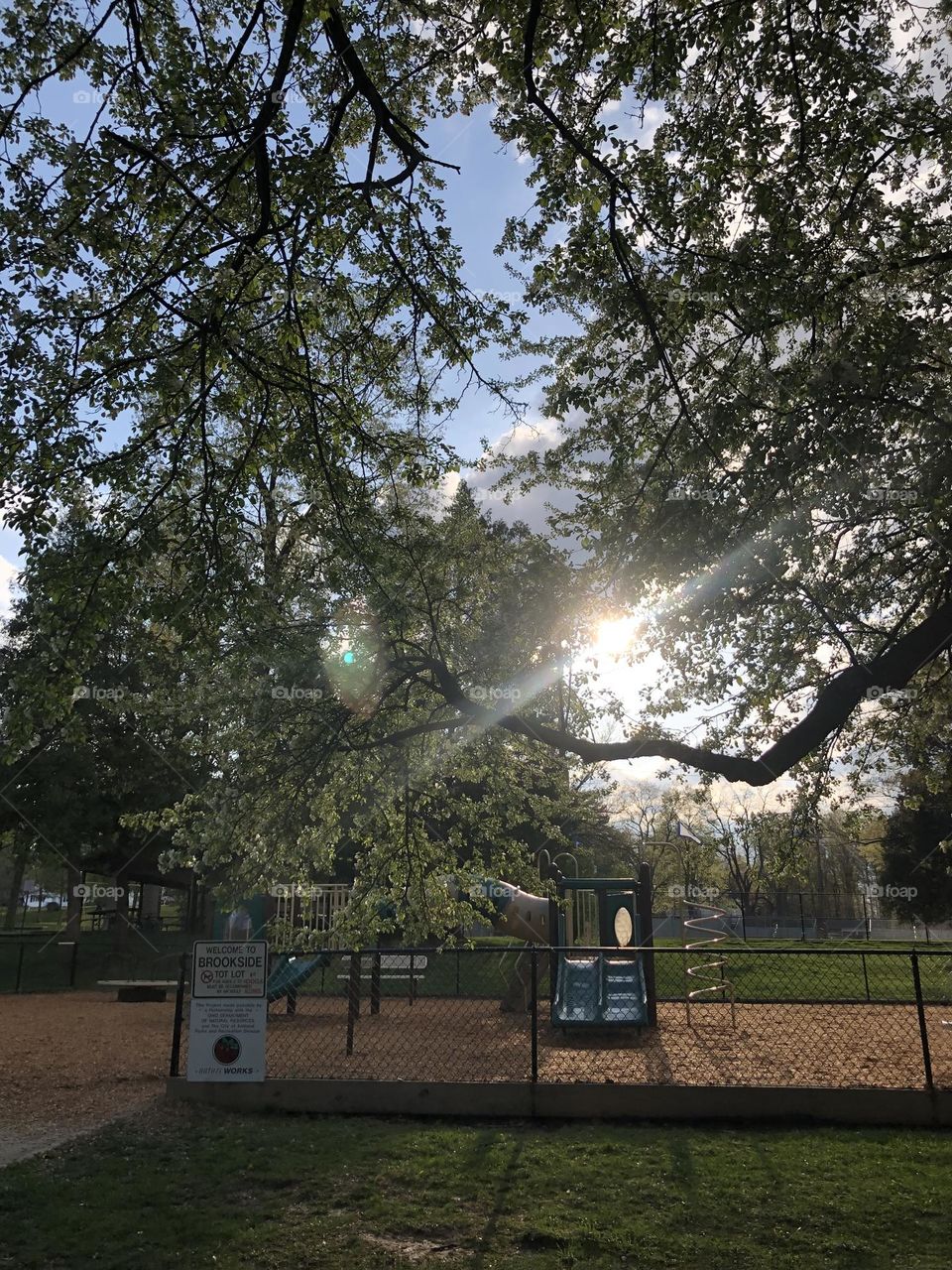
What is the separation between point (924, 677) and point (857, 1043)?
516cm

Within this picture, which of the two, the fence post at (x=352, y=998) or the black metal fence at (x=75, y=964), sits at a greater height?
the fence post at (x=352, y=998)

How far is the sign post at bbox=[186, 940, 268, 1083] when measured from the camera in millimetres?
8609

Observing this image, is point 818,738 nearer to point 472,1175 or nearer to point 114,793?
point 472,1175

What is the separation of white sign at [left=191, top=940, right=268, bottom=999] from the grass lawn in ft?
3.65

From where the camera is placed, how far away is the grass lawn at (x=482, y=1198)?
16.6 feet

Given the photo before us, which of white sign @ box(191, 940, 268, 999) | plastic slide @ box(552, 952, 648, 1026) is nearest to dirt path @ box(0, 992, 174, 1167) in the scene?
white sign @ box(191, 940, 268, 999)

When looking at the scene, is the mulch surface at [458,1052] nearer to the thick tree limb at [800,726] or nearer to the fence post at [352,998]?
the fence post at [352,998]

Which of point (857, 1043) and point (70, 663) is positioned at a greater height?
point (70, 663)

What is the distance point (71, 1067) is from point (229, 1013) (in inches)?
161

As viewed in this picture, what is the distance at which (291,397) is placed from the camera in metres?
6.57

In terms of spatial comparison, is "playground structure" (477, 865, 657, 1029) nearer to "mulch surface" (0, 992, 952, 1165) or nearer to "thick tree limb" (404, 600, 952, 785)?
"mulch surface" (0, 992, 952, 1165)

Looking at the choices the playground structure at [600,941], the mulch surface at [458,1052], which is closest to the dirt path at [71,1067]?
the mulch surface at [458,1052]

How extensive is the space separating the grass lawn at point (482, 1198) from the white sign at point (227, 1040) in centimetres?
63

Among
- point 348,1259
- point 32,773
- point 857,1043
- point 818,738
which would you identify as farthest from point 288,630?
point 32,773
